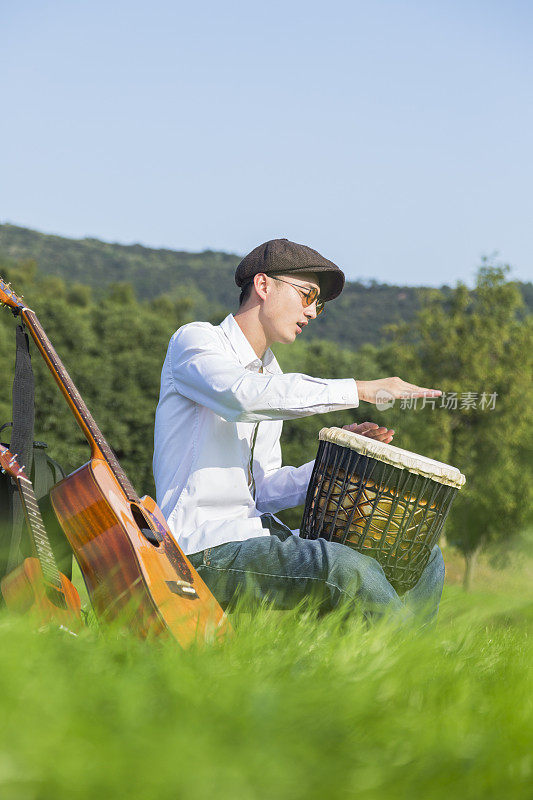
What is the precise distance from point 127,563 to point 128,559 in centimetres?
1

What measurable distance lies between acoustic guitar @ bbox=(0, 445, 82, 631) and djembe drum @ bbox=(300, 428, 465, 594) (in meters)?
1.00

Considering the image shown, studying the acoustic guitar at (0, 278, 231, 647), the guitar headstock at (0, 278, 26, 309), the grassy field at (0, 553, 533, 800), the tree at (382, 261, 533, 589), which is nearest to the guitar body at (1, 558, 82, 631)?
the acoustic guitar at (0, 278, 231, 647)

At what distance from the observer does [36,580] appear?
260cm

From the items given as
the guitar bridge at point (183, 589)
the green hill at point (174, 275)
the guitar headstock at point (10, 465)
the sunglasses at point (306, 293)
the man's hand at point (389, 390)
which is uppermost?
the green hill at point (174, 275)

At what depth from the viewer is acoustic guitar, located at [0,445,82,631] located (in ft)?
8.30

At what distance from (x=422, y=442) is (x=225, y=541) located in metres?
20.0

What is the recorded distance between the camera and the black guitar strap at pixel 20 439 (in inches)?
108

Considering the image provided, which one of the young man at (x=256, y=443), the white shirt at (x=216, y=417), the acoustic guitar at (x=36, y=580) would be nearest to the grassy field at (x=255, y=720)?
the acoustic guitar at (x=36, y=580)

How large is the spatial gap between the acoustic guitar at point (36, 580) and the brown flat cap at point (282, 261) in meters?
1.24

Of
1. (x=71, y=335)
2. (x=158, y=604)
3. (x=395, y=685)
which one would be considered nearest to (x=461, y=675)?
(x=395, y=685)

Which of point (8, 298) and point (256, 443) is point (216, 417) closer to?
point (256, 443)

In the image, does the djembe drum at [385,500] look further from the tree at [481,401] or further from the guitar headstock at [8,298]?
the tree at [481,401]

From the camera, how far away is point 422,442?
22312 millimetres

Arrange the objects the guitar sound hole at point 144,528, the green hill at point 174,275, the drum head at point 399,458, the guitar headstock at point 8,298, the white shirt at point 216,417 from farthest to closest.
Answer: the green hill at point 174,275, the guitar headstock at point 8,298, the drum head at point 399,458, the white shirt at point 216,417, the guitar sound hole at point 144,528
